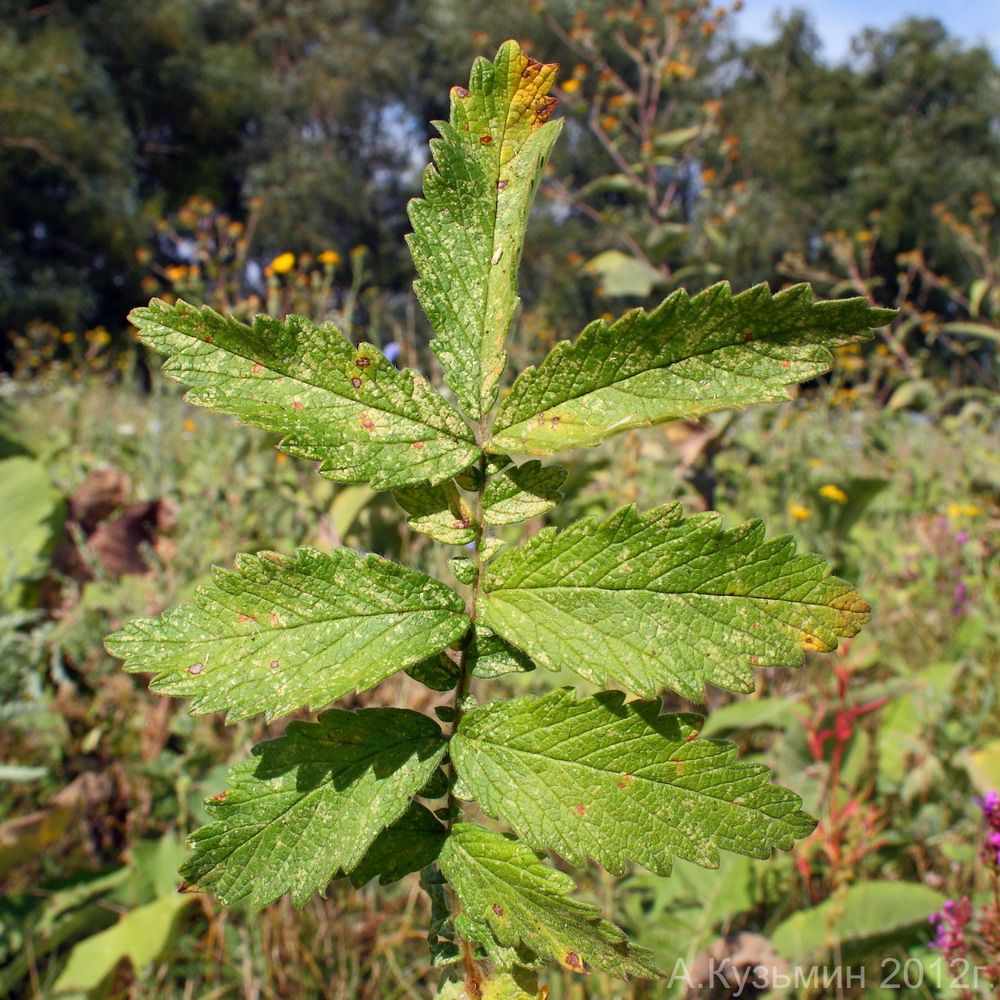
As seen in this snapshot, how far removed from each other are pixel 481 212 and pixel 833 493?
10.8 feet

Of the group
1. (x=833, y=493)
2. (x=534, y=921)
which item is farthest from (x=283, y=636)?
(x=833, y=493)

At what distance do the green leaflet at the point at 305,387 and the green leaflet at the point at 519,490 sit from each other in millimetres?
35

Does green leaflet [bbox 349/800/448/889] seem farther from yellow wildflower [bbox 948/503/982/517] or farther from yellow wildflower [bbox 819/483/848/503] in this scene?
yellow wildflower [bbox 948/503/982/517]

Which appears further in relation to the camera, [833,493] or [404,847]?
[833,493]

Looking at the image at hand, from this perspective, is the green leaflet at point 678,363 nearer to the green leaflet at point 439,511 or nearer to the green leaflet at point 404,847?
the green leaflet at point 439,511

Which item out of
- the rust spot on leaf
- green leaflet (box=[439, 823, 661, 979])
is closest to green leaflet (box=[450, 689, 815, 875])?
green leaflet (box=[439, 823, 661, 979])

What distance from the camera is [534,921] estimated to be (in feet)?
1.59

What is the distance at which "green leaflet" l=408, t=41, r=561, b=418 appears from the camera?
53 cm

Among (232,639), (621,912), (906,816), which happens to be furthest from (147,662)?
(906,816)

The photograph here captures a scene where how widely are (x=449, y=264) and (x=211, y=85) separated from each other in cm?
2118

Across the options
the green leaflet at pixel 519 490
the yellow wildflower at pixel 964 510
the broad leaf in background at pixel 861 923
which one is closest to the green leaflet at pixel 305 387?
the green leaflet at pixel 519 490

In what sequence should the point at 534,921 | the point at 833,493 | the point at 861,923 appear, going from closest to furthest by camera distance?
1. the point at 534,921
2. the point at 861,923
3. the point at 833,493

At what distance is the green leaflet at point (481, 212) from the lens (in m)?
0.53

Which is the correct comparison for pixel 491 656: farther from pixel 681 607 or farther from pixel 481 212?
pixel 481 212
